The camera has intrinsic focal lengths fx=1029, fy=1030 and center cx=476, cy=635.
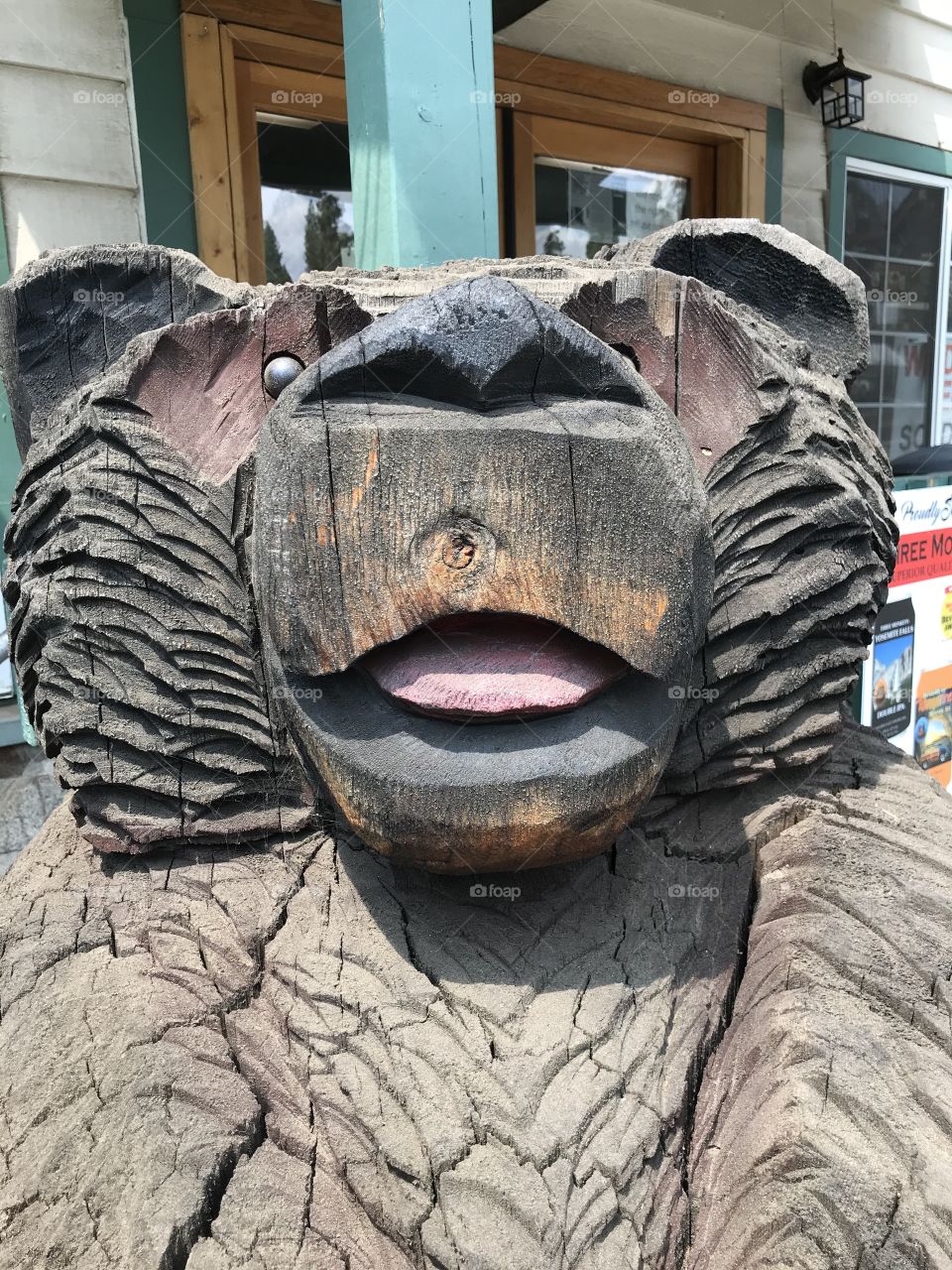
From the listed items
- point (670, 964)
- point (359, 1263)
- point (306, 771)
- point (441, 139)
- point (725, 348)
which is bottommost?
point (359, 1263)

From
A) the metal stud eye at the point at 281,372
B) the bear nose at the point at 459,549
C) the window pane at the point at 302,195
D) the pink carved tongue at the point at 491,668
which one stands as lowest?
the pink carved tongue at the point at 491,668

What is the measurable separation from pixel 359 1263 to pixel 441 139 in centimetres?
161

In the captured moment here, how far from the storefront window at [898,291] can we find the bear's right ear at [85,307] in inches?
157

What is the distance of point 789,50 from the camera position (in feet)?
13.5

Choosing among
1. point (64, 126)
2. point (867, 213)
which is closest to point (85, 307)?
point (64, 126)

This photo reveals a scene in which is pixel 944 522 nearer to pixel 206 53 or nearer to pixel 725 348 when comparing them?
pixel 725 348

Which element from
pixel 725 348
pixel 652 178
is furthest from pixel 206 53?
pixel 725 348

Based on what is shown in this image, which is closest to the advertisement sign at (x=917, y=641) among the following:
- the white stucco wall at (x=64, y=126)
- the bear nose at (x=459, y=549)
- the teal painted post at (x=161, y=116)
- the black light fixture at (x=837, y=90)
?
the bear nose at (x=459, y=549)

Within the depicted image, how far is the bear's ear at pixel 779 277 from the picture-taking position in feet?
4.14

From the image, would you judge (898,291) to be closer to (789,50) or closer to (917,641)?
(789,50)

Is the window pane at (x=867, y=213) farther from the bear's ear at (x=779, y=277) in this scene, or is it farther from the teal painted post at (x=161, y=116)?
the bear's ear at (x=779, y=277)

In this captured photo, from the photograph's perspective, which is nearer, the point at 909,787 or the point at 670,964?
the point at 670,964

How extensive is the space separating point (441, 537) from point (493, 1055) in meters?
0.47

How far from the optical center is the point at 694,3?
3.78 meters
